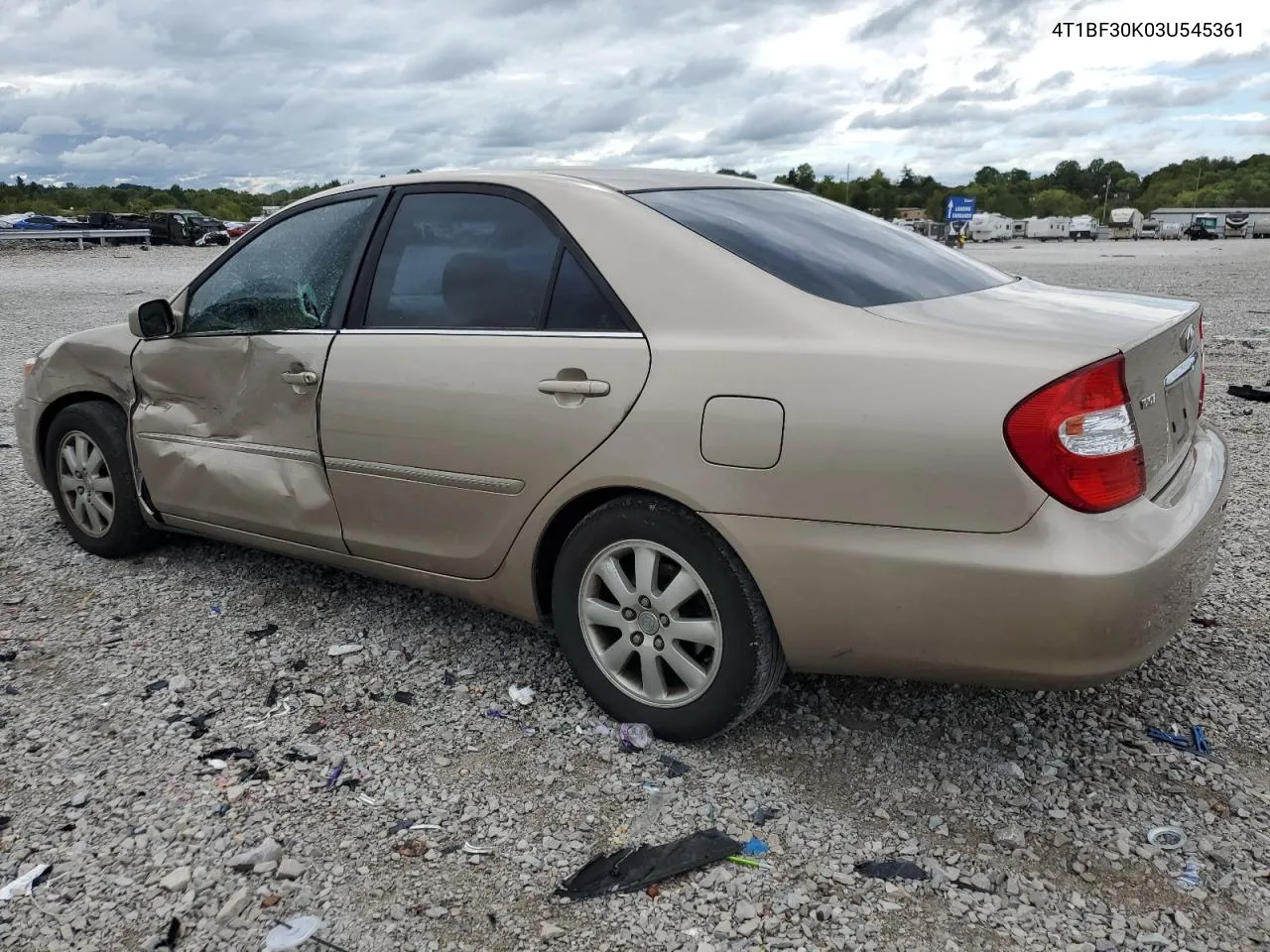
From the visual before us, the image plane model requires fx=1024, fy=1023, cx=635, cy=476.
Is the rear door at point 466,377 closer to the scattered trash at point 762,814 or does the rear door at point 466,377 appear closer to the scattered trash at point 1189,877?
the scattered trash at point 762,814

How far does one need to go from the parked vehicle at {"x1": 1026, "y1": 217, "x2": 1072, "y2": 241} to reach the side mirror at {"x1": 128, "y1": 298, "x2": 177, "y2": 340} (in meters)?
107

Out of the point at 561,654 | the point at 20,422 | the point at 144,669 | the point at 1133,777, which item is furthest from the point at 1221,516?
the point at 20,422

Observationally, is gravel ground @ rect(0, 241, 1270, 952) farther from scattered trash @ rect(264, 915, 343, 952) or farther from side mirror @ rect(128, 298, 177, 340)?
side mirror @ rect(128, 298, 177, 340)

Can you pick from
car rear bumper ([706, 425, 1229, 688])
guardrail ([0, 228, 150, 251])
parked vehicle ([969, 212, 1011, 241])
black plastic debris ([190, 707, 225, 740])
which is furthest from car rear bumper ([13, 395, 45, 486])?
parked vehicle ([969, 212, 1011, 241])

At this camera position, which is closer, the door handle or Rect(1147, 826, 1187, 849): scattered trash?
Rect(1147, 826, 1187, 849): scattered trash

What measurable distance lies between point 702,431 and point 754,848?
108cm

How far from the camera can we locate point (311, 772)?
9.84 ft

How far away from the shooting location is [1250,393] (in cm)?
795

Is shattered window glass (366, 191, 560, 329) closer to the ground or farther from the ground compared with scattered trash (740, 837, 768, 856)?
farther from the ground

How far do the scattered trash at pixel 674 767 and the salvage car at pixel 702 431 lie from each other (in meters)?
0.08

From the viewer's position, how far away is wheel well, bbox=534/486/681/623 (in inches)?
118

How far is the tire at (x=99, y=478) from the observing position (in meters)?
4.54

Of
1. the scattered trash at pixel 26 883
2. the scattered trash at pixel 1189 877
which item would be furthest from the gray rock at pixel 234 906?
the scattered trash at pixel 1189 877

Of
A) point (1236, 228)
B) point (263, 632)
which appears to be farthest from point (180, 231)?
point (1236, 228)
